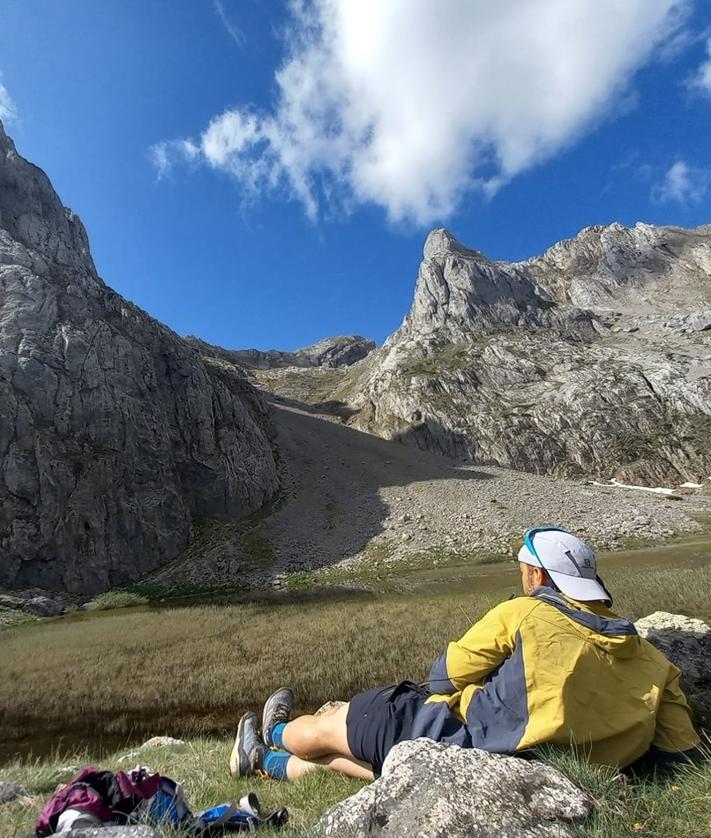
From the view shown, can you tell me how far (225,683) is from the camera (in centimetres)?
1292

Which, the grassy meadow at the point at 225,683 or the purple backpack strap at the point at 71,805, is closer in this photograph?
the purple backpack strap at the point at 71,805

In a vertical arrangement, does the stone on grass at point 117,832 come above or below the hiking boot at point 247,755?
above

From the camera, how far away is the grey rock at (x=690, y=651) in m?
7.39

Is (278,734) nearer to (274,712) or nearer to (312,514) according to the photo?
(274,712)

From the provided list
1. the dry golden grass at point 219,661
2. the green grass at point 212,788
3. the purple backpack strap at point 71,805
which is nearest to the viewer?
the purple backpack strap at point 71,805

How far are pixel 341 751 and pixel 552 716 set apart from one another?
254cm

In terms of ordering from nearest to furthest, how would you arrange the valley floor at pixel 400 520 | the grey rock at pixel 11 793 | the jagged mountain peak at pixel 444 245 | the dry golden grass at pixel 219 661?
1. the grey rock at pixel 11 793
2. the dry golden grass at pixel 219 661
3. the valley floor at pixel 400 520
4. the jagged mountain peak at pixel 444 245

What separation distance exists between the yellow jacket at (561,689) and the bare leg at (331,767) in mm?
977

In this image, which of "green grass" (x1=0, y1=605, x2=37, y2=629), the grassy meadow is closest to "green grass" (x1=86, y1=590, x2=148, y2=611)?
"green grass" (x1=0, y1=605, x2=37, y2=629)

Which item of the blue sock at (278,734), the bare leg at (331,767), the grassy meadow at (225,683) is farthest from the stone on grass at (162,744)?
the bare leg at (331,767)

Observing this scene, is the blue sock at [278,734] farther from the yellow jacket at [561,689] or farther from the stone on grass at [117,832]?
the stone on grass at [117,832]

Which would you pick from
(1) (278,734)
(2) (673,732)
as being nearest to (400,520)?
(1) (278,734)

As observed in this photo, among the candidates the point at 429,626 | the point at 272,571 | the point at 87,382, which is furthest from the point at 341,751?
the point at 87,382

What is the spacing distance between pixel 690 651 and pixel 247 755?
7.76m
